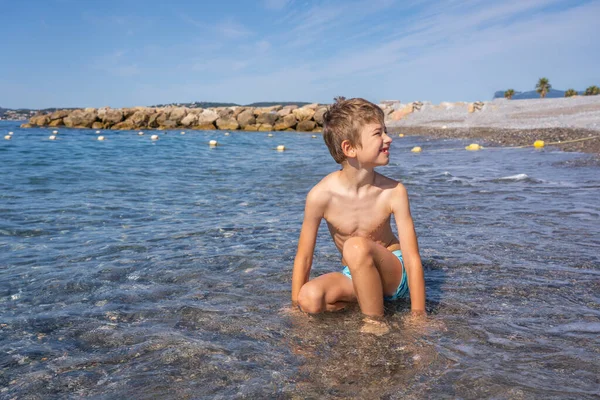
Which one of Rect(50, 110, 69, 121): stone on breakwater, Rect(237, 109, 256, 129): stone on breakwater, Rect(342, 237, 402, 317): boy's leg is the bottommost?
Rect(342, 237, 402, 317): boy's leg

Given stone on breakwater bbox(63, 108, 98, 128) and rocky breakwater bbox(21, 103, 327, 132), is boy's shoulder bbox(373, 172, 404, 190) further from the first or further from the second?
stone on breakwater bbox(63, 108, 98, 128)

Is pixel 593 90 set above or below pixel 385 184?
above

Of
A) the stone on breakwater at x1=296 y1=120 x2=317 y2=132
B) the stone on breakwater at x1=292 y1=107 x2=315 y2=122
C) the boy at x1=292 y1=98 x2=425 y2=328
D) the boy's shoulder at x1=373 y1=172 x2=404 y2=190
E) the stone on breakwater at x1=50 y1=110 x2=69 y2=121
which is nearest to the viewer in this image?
the boy at x1=292 y1=98 x2=425 y2=328

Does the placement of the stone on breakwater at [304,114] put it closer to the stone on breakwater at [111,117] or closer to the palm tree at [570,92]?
the stone on breakwater at [111,117]

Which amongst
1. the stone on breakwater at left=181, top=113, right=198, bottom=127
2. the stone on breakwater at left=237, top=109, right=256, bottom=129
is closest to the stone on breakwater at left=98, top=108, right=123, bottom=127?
the stone on breakwater at left=181, top=113, right=198, bottom=127

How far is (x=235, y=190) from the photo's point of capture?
10.1 m

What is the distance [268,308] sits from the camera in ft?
11.5

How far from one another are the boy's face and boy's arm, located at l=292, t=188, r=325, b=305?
46cm

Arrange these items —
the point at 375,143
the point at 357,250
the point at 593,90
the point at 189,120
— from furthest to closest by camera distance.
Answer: the point at 593,90
the point at 189,120
the point at 375,143
the point at 357,250

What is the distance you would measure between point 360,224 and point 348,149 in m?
0.55

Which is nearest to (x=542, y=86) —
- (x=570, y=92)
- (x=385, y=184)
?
(x=570, y=92)

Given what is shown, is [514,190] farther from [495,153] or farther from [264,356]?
[495,153]

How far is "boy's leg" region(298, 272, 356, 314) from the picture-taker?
3.27 meters

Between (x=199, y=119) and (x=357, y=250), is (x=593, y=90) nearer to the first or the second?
(x=199, y=119)
